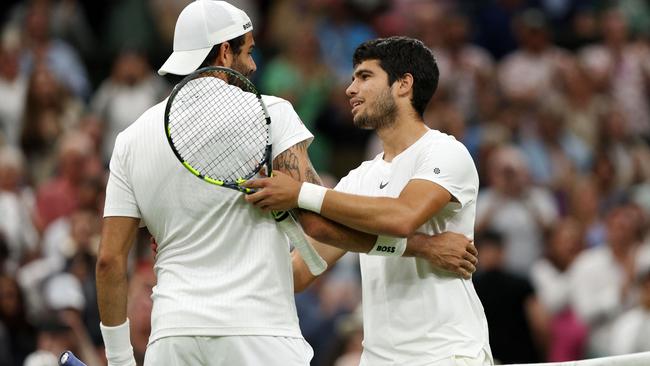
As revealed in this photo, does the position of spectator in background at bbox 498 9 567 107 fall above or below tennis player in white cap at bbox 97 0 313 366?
below

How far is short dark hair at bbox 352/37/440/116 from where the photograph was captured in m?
6.63

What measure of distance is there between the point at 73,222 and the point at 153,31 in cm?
436

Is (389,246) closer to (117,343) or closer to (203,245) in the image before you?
(203,245)

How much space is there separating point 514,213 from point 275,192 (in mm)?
6918

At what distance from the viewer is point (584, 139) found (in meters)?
14.2

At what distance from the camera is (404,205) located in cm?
609

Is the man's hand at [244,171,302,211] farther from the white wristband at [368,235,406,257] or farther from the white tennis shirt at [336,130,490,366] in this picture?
the white tennis shirt at [336,130,490,366]

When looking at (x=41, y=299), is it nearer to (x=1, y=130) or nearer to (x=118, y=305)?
(x=1, y=130)

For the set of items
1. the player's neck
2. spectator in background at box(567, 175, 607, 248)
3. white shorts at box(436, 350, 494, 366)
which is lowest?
spectator in background at box(567, 175, 607, 248)

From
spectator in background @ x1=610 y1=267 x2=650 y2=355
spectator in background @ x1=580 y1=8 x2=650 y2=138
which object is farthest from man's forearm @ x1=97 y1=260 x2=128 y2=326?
spectator in background @ x1=580 y1=8 x2=650 y2=138

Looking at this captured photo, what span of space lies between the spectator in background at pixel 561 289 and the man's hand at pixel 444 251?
530 cm

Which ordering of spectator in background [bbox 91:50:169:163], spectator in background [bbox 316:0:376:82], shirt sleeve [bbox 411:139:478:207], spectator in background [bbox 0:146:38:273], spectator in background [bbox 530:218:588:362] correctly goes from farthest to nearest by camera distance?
1. spectator in background [bbox 316:0:376:82]
2. spectator in background [bbox 91:50:169:163]
3. spectator in background [bbox 0:146:38:273]
4. spectator in background [bbox 530:218:588:362]
5. shirt sleeve [bbox 411:139:478:207]

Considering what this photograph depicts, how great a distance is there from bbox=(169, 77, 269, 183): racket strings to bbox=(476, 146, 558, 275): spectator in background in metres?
6.67

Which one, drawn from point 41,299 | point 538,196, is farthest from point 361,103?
point 538,196
